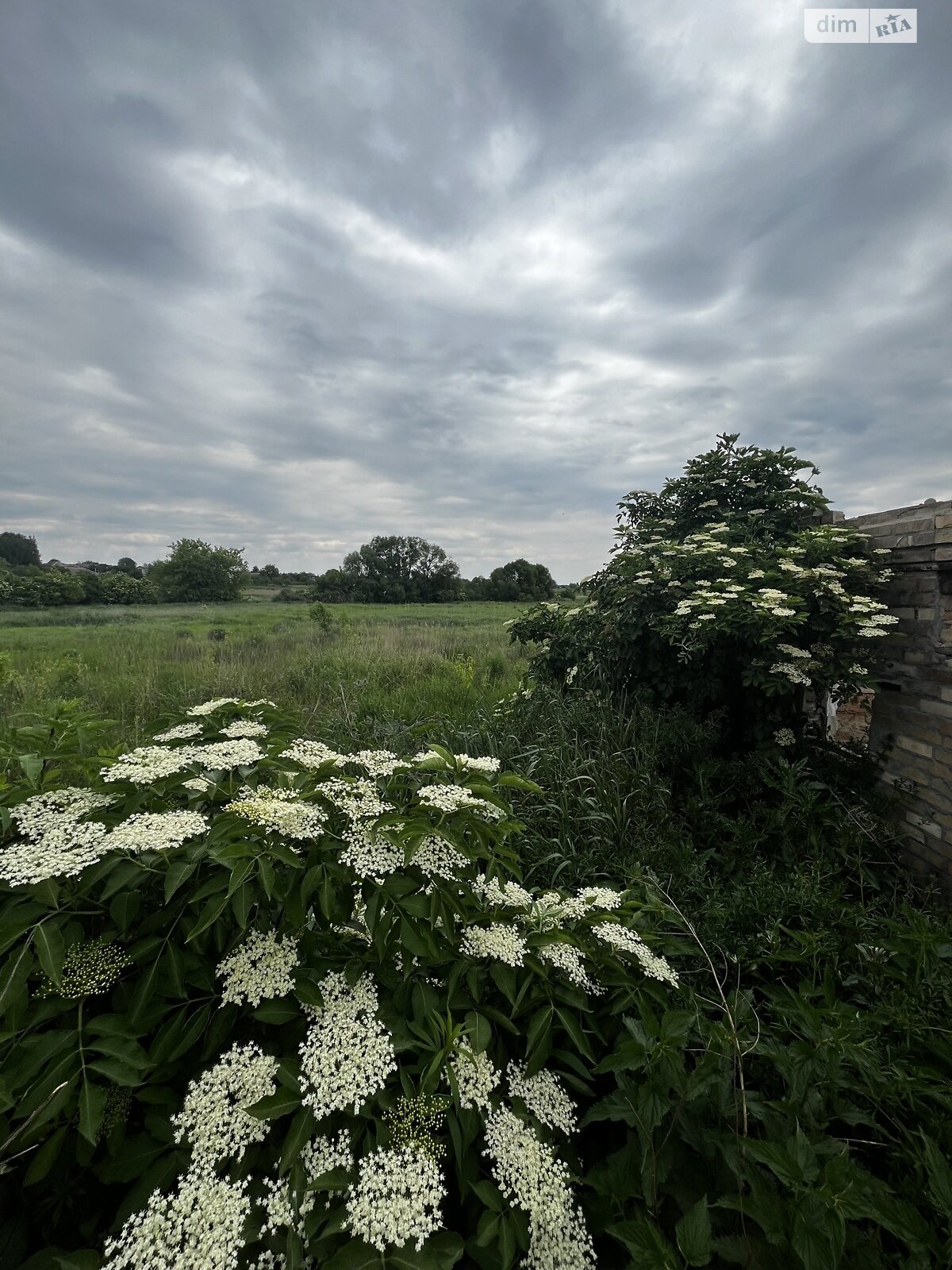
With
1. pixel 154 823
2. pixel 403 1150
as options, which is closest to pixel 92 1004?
pixel 154 823

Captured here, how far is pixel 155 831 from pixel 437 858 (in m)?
0.59

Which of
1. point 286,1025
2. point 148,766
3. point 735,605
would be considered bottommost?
point 286,1025

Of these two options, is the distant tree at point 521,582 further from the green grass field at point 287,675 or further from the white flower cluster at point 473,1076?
the white flower cluster at point 473,1076

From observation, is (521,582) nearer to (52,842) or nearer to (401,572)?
(401,572)

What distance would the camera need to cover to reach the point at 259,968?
1079 millimetres

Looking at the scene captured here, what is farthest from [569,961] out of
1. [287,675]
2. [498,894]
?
[287,675]

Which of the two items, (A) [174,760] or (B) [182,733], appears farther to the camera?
(B) [182,733]

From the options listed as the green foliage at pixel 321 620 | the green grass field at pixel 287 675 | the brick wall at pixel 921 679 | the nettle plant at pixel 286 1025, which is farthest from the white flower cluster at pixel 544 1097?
the green foliage at pixel 321 620

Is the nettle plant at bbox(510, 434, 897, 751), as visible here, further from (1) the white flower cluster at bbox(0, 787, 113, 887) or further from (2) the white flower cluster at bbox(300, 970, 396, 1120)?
(1) the white flower cluster at bbox(0, 787, 113, 887)

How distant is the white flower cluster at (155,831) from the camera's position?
1.04 metres

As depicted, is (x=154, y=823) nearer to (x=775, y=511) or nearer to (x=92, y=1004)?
(x=92, y=1004)

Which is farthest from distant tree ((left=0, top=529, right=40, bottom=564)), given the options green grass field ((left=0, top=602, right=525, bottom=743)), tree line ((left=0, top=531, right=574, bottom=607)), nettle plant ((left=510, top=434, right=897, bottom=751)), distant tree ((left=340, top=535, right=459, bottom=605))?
nettle plant ((left=510, top=434, right=897, bottom=751))

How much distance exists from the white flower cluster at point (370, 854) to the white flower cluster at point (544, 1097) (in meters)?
0.50

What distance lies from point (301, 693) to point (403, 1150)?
675 centimetres
